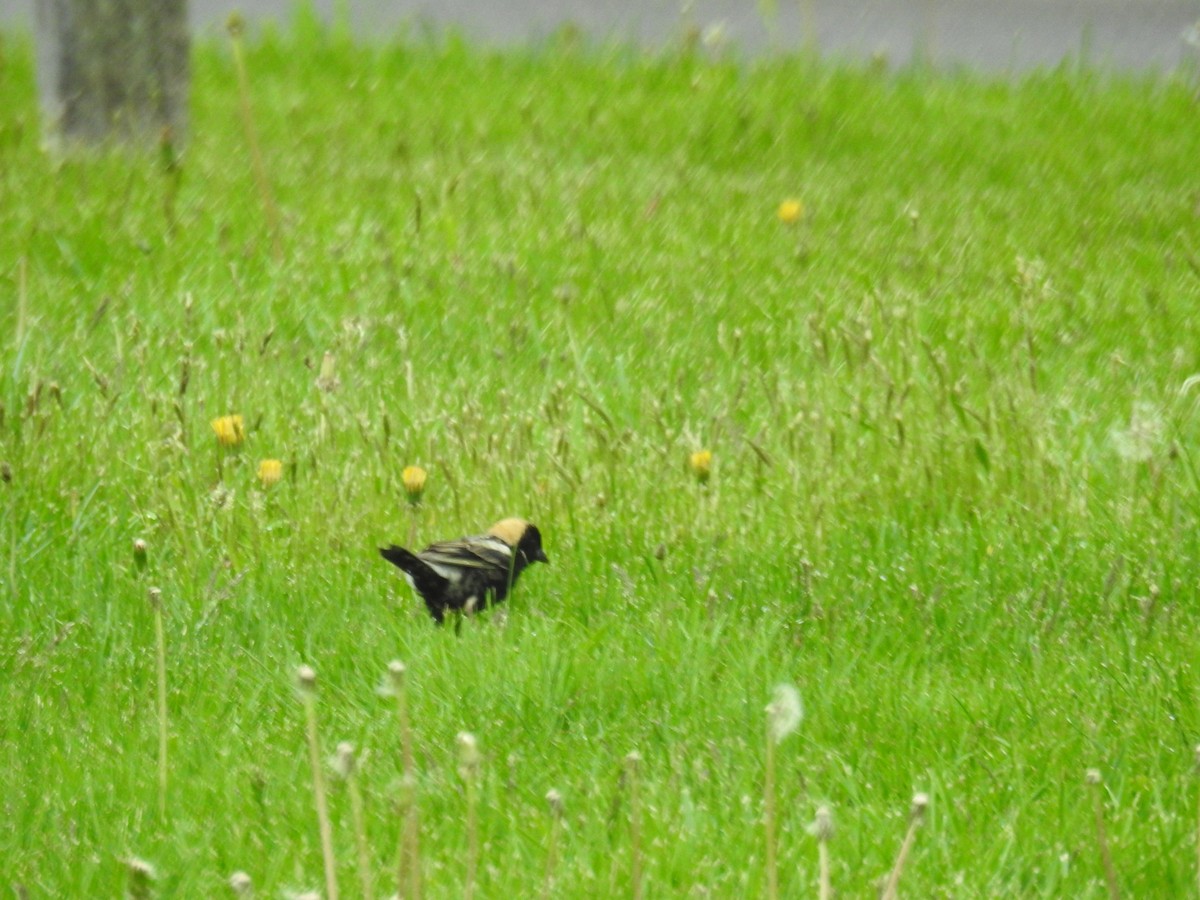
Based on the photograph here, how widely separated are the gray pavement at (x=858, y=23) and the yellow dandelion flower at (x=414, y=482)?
18.8ft

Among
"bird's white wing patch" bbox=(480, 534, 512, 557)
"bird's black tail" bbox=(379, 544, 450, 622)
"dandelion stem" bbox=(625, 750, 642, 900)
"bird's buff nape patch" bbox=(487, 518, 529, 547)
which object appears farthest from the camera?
"bird's buff nape patch" bbox=(487, 518, 529, 547)

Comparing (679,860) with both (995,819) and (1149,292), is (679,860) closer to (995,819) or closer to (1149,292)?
(995,819)

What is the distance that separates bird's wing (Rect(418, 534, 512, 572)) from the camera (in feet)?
12.1

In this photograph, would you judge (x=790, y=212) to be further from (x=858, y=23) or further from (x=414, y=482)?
(x=858, y=23)

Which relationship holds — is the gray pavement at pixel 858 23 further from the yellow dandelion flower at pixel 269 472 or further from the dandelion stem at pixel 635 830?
the dandelion stem at pixel 635 830

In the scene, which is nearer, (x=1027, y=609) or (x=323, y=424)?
(x=1027, y=609)

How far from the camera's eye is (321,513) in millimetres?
4203

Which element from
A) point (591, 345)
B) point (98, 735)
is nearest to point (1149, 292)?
point (591, 345)

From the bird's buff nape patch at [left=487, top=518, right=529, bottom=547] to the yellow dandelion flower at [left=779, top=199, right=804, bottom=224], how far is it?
3.11 m

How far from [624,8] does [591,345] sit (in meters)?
6.07

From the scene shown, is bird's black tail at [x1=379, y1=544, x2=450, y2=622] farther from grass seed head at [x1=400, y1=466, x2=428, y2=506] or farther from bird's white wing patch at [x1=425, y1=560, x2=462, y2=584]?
grass seed head at [x1=400, y1=466, x2=428, y2=506]

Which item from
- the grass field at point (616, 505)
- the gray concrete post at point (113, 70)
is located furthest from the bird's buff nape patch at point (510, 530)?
the gray concrete post at point (113, 70)

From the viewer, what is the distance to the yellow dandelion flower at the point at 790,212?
6.64m

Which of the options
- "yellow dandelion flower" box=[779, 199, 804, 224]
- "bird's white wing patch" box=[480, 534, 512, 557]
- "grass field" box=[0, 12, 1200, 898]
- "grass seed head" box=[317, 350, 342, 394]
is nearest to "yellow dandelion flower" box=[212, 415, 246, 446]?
"grass field" box=[0, 12, 1200, 898]
